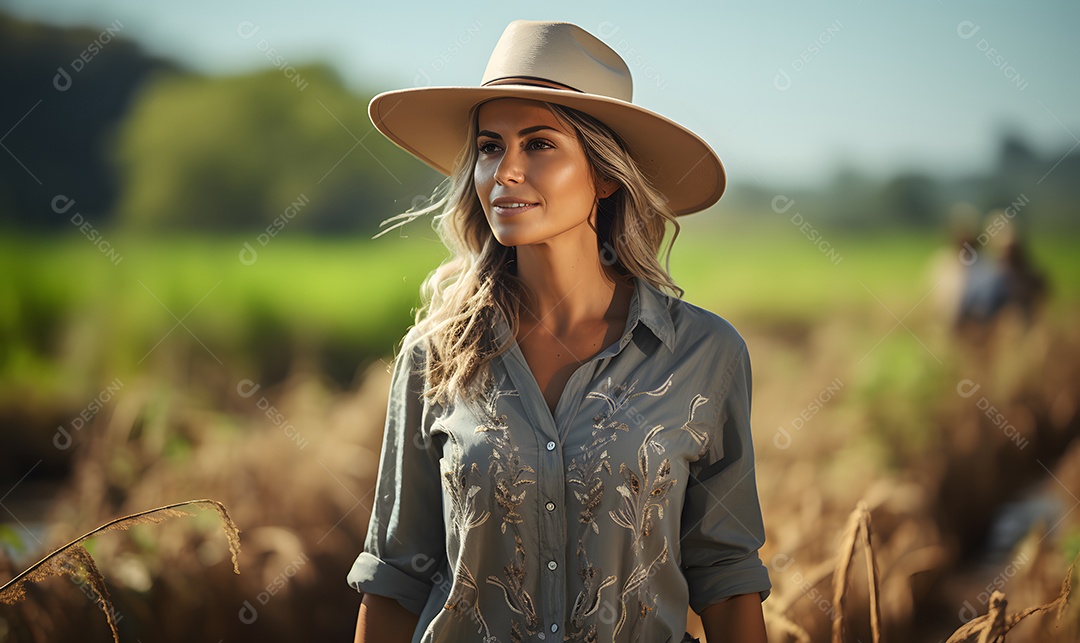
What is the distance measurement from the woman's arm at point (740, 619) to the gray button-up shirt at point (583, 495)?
3cm

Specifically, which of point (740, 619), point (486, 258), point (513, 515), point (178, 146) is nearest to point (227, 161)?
point (178, 146)

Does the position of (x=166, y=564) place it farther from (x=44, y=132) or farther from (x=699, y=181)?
(x=699, y=181)

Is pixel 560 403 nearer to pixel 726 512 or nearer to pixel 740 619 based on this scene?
pixel 726 512

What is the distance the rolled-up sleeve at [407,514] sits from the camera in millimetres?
1678

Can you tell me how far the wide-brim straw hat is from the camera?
63.7 inches

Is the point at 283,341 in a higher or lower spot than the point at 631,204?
lower

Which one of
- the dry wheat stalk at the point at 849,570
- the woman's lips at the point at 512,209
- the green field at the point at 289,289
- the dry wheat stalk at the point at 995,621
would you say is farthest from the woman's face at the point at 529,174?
the green field at the point at 289,289

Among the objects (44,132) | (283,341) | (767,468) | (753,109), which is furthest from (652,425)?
(44,132)

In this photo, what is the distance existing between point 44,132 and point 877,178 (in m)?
2.44

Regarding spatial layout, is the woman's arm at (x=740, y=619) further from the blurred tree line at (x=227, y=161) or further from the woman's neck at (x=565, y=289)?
the blurred tree line at (x=227, y=161)

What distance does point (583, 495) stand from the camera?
60.1 inches

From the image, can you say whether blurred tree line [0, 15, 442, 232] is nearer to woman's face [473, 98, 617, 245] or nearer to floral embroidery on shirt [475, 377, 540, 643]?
woman's face [473, 98, 617, 245]

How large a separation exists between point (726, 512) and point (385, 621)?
2.15ft

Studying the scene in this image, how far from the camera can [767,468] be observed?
2586mm
